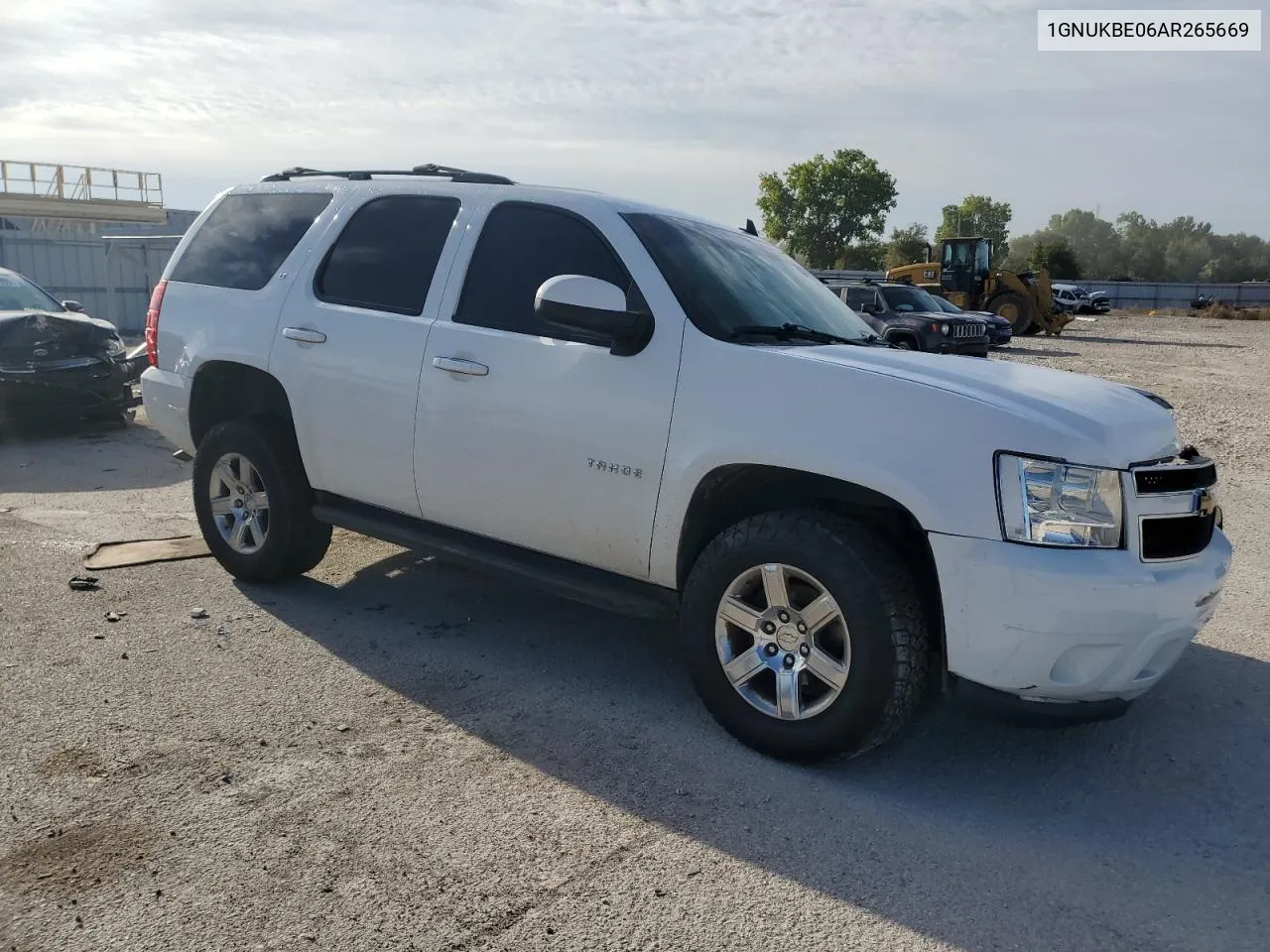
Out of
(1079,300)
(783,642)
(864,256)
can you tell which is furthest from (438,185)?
(864,256)

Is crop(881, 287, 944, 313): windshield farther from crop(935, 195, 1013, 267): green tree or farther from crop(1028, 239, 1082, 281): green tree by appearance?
crop(935, 195, 1013, 267): green tree

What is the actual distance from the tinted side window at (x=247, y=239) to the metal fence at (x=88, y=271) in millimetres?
18131

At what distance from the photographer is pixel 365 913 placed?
2799mm

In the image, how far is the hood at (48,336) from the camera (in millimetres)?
9586

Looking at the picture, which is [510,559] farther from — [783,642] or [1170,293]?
[1170,293]

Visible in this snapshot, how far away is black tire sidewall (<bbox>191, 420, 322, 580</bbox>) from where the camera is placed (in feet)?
17.1

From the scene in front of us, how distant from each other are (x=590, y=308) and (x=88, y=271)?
2296cm

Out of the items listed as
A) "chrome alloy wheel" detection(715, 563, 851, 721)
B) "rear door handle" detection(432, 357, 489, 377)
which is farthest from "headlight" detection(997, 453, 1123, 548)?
"rear door handle" detection(432, 357, 489, 377)

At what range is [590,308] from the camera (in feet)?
12.6

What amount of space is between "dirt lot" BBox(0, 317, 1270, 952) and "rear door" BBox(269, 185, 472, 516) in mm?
809

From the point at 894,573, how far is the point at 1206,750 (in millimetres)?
1516

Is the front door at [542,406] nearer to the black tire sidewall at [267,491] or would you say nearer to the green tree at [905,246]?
the black tire sidewall at [267,491]

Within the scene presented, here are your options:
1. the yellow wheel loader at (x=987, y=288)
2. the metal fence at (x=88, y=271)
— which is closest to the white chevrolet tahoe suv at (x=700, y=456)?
the metal fence at (x=88, y=271)

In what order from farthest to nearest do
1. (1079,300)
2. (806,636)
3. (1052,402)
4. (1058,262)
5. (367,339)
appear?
1. (1058,262)
2. (1079,300)
3. (367,339)
4. (806,636)
5. (1052,402)
